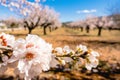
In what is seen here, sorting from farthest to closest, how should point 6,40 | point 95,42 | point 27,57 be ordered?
Result: point 95,42, point 6,40, point 27,57

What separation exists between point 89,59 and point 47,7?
1763 inches

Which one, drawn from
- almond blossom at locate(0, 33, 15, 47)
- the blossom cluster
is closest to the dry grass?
almond blossom at locate(0, 33, 15, 47)

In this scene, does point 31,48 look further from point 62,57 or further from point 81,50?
point 81,50

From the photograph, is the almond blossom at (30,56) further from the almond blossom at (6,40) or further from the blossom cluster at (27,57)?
the almond blossom at (6,40)

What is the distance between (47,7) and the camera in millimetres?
45531

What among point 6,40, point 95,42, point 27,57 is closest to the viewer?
point 27,57

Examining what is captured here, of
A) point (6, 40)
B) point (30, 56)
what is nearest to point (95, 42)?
point (6, 40)

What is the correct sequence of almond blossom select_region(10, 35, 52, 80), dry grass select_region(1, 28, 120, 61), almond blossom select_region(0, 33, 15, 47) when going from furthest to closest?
dry grass select_region(1, 28, 120, 61) < almond blossom select_region(0, 33, 15, 47) < almond blossom select_region(10, 35, 52, 80)

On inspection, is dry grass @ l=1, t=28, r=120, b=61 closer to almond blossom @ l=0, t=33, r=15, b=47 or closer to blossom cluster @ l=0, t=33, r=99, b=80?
almond blossom @ l=0, t=33, r=15, b=47

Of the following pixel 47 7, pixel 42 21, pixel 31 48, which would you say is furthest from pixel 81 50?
pixel 47 7

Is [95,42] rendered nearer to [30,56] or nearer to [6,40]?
[6,40]

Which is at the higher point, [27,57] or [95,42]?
[27,57]

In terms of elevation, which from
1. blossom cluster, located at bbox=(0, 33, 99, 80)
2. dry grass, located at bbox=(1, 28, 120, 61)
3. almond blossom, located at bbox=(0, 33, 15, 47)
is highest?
almond blossom, located at bbox=(0, 33, 15, 47)

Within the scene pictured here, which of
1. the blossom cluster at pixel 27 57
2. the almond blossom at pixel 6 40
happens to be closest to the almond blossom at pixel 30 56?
the blossom cluster at pixel 27 57
